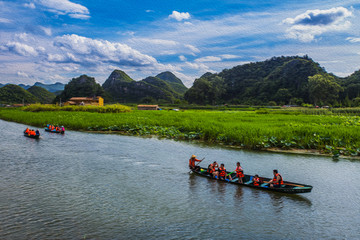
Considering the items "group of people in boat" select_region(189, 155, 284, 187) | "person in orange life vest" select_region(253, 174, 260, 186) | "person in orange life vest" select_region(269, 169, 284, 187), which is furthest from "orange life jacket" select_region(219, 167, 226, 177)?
"person in orange life vest" select_region(269, 169, 284, 187)

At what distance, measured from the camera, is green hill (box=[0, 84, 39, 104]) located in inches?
5394

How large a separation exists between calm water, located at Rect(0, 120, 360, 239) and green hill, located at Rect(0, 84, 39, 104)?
455 ft

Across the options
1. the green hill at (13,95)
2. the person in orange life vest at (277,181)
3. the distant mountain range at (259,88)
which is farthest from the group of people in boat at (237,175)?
the green hill at (13,95)

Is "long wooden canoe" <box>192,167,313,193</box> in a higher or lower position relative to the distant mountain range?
lower

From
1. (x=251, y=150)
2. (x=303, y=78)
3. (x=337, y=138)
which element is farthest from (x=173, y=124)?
(x=303, y=78)

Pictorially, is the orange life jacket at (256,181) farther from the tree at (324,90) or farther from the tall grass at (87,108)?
the tree at (324,90)

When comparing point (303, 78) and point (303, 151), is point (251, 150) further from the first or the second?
point (303, 78)

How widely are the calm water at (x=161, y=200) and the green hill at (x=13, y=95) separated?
139 meters

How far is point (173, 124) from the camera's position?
34.4 m

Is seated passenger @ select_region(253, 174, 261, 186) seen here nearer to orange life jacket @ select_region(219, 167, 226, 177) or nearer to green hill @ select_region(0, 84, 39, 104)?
orange life jacket @ select_region(219, 167, 226, 177)

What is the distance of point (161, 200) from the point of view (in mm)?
11586

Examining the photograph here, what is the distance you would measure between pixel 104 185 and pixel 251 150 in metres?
13.0

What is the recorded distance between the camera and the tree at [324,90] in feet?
320

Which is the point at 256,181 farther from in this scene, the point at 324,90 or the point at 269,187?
the point at 324,90
